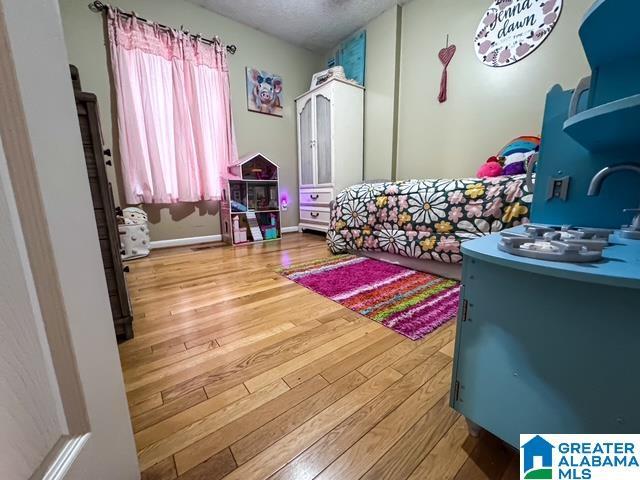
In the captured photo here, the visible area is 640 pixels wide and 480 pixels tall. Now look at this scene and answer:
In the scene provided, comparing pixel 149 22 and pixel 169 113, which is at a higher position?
pixel 149 22

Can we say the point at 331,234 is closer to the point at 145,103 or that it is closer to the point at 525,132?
the point at 525,132

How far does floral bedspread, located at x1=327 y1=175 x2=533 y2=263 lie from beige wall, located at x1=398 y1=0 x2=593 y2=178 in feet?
3.60

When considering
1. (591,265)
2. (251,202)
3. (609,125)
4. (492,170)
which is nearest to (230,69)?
(251,202)

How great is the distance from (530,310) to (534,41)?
274 cm

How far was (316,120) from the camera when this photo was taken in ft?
10.9

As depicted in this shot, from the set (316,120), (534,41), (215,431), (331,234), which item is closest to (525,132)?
(534,41)

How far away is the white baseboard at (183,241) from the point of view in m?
2.79

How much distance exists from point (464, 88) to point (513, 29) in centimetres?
51

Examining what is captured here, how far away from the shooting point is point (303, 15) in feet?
9.51

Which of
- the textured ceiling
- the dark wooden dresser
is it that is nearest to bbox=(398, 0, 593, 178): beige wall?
the textured ceiling

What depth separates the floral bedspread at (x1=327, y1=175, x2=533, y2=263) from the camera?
4.92 ft

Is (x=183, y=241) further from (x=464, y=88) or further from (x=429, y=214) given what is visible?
(x=464, y=88)

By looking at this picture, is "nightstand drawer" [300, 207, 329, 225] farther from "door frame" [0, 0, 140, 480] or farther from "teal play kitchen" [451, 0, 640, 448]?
"door frame" [0, 0, 140, 480]

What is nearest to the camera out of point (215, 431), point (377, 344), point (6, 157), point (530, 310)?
point (6, 157)
